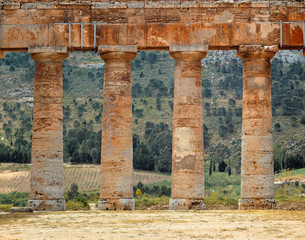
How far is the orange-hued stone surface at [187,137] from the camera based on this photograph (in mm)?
37875

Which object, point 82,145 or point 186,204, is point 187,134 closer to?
point 186,204

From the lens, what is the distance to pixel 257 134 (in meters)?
38.6

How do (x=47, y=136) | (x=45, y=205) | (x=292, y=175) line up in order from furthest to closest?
1. (x=292, y=175)
2. (x=47, y=136)
3. (x=45, y=205)

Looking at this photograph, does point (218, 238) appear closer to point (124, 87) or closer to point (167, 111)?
point (124, 87)

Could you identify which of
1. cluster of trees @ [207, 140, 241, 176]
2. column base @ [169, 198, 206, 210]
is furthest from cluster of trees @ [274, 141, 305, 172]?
column base @ [169, 198, 206, 210]

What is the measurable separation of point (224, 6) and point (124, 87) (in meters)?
7.46

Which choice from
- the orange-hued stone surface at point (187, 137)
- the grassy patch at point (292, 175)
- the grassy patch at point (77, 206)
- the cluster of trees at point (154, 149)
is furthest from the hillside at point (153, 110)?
the orange-hued stone surface at point (187, 137)

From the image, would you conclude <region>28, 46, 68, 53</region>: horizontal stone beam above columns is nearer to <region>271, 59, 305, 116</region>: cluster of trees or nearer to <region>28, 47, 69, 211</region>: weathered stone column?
→ <region>28, 47, 69, 211</region>: weathered stone column

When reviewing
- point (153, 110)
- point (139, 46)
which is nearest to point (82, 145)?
point (153, 110)

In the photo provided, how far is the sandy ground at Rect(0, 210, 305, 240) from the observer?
25422mm

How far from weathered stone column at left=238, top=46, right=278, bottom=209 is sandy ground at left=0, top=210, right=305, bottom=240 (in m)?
3.55

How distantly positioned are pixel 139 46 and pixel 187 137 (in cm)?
600

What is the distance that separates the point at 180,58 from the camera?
39469 mm

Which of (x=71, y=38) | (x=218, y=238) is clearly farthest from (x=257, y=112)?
(x=218, y=238)
